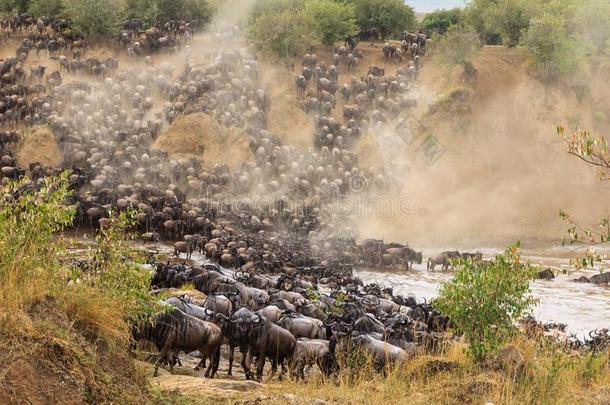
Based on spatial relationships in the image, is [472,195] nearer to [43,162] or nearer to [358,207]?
[358,207]

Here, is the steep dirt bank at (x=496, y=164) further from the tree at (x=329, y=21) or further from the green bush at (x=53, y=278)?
the green bush at (x=53, y=278)

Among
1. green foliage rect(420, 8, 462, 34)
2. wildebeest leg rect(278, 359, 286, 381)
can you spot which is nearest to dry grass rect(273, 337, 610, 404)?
wildebeest leg rect(278, 359, 286, 381)

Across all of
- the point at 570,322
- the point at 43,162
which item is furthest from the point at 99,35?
the point at 570,322

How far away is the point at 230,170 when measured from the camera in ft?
150

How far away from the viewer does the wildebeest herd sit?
943 inches

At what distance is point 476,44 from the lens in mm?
55969

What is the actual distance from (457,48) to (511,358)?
44.2m

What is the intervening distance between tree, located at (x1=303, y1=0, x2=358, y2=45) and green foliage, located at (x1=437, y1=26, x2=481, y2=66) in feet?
25.0

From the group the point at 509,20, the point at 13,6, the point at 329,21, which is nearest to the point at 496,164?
the point at 509,20

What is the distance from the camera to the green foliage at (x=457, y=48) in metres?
54.3

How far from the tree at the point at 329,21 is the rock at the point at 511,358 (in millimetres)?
45820

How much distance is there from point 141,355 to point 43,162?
33236 millimetres

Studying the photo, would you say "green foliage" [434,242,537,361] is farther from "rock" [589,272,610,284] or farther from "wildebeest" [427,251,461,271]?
"wildebeest" [427,251,461,271]

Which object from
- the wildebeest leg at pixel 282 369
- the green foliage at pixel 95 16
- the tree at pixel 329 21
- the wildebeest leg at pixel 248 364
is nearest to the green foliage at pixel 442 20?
the tree at pixel 329 21
